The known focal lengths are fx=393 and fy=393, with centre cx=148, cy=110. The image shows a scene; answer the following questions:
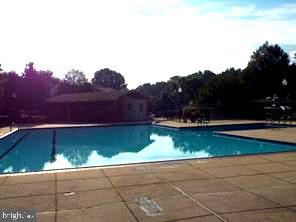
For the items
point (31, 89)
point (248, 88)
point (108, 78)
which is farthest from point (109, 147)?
point (108, 78)

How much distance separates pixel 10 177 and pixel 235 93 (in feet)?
92.2

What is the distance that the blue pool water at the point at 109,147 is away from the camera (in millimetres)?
13469

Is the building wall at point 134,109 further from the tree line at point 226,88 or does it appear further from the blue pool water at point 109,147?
the blue pool water at point 109,147

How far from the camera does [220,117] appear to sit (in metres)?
32.3

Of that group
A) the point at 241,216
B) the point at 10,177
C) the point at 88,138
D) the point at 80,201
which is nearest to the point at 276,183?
the point at 241,216

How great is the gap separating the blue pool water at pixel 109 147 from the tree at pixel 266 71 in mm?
16068

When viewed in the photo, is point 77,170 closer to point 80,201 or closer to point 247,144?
point 80,201

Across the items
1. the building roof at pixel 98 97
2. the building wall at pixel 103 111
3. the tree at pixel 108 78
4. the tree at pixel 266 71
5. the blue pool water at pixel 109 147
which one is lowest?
the blue pool water at pixel 109 147

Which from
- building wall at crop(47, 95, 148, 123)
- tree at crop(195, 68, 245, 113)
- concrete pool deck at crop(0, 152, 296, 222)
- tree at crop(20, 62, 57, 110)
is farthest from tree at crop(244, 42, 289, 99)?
concrete pool deck at crop(0, 152, 296, 222)

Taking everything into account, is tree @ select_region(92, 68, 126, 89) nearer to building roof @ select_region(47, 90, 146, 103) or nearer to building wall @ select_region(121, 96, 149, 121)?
building roof @ select_region(47, 90, 146, 103)

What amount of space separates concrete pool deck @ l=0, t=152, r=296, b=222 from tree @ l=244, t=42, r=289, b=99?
92.3ft

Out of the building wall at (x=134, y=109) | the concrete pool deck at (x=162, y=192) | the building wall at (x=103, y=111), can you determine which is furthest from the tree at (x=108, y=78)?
the concrete pool deck at (x=162, y=192)

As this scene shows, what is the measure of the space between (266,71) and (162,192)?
1364 inches

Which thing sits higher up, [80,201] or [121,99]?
[121,99]
